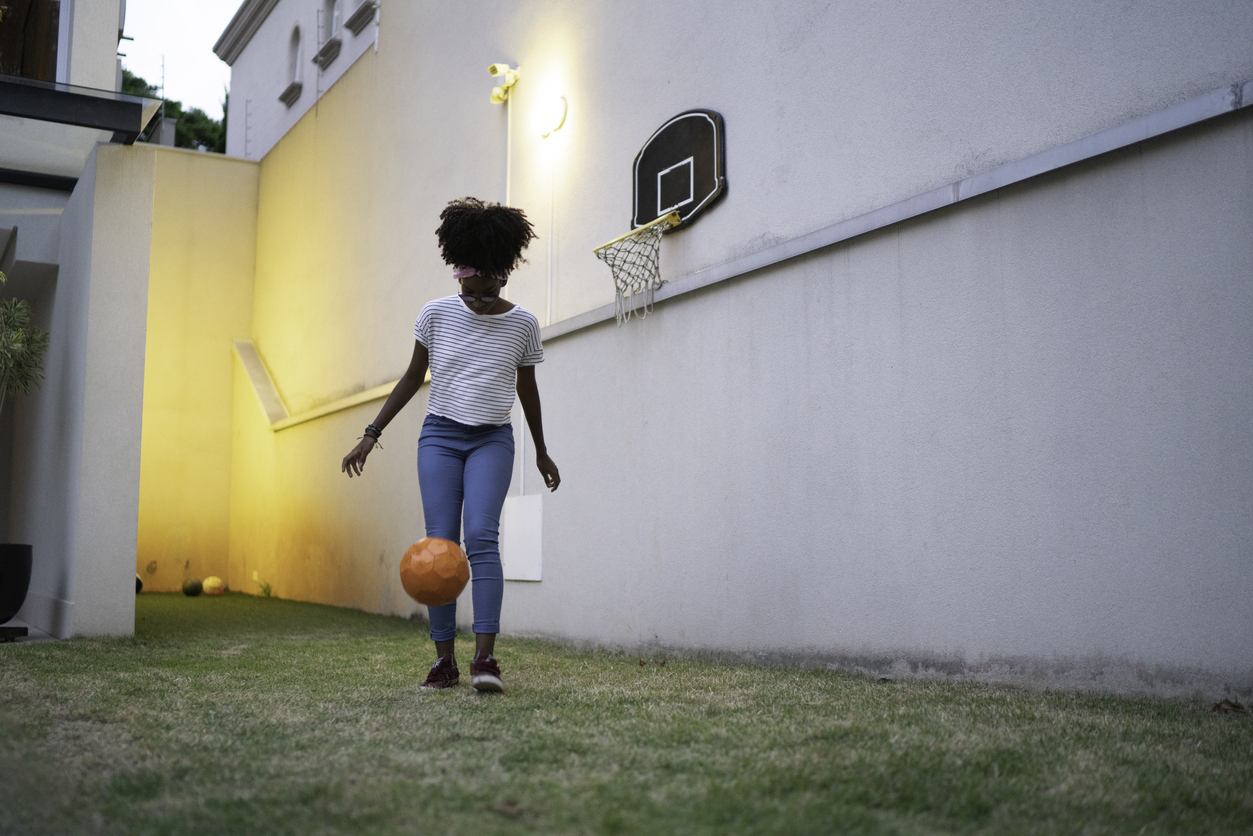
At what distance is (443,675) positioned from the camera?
345cm

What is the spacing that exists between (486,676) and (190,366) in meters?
8.96

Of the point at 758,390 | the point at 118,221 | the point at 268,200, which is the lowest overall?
the point at 758,390

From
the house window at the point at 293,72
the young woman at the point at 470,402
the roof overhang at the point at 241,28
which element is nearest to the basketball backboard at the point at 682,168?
the young woman at the point at 470,402

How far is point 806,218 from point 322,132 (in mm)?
7151

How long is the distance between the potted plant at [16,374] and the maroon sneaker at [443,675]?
3.02m

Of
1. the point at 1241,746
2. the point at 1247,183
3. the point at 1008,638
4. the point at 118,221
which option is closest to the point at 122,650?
the point at 118,221

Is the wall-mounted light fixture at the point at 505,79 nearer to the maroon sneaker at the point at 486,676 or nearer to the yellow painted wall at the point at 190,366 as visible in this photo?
the maroon sneaker at the point at 486,676

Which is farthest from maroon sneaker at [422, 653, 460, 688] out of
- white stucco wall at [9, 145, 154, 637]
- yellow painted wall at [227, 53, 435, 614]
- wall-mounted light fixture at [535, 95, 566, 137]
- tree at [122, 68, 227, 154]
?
tree at [122, 68, 227, 154]

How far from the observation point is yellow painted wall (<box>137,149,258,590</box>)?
35.2ft

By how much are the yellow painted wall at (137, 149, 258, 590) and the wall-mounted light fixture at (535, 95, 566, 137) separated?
6115 mm

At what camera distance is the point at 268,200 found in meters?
11.4

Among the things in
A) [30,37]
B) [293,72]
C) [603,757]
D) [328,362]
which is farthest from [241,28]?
[603,757]

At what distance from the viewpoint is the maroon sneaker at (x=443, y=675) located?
344 centimetres

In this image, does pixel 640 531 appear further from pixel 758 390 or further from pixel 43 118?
pixel 43 118
